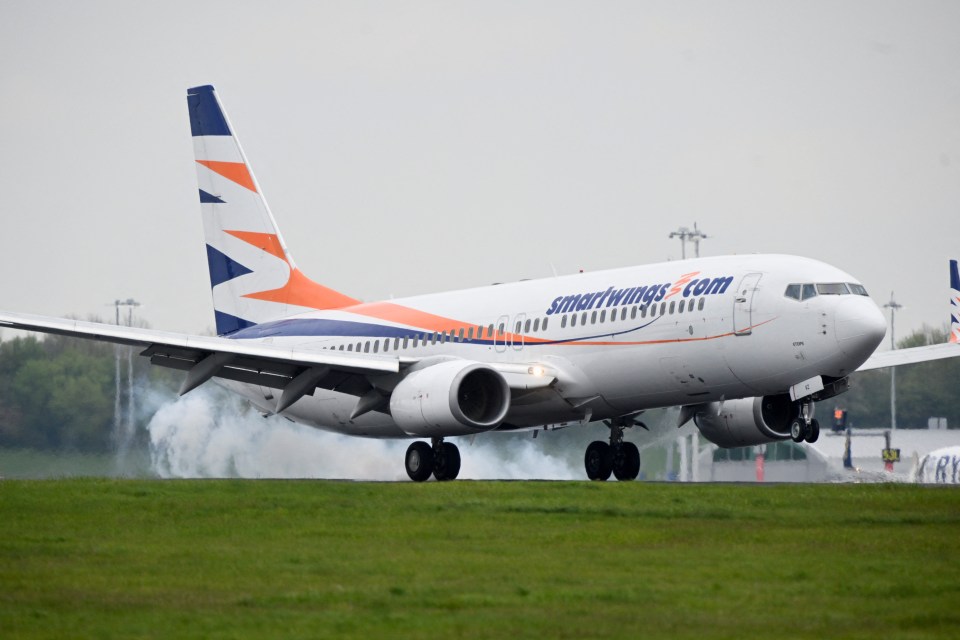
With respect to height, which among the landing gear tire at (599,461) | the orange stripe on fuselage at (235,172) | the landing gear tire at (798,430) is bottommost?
the landing gear tire at (599,461)

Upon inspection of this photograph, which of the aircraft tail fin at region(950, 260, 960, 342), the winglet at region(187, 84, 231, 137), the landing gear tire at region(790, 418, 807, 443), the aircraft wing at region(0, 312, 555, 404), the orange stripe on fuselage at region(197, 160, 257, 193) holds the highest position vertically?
the winglet at region(187, 84, 231, 137)

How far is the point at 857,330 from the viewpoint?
1091 inches

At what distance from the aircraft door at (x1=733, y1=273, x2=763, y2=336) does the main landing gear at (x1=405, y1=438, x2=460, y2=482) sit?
264 inches

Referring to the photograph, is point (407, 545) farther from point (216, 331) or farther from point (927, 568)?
point (216, 331)

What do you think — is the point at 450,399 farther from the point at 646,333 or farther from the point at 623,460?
the point at 623,460

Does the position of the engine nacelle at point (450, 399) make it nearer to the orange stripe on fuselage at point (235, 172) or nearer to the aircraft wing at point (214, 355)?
the aircraft wing at point (214, 355)

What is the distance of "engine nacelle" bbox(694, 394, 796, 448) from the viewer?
32656mm

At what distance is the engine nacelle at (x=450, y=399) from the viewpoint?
29.6 meters

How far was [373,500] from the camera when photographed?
23.5 meters

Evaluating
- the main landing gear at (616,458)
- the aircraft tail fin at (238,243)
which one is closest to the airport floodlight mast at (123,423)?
the aircraft tail fin at (238,243)

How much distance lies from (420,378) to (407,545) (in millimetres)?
12143

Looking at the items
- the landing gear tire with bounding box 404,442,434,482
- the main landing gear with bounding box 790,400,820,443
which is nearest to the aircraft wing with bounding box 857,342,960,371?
the main landing gear with bounding box 790,400,820,443

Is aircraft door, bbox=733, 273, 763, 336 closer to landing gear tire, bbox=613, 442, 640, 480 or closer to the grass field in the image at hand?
the grass field

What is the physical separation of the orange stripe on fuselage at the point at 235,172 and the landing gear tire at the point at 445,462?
10.8 meters
